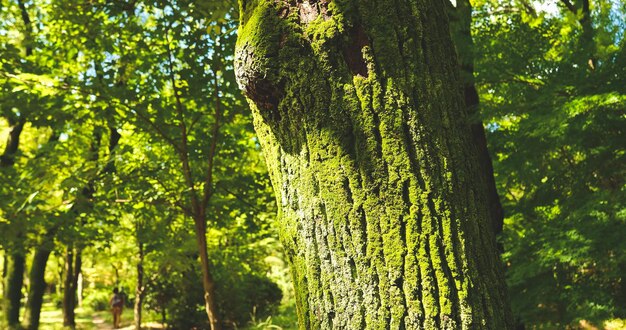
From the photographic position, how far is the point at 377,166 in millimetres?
1406

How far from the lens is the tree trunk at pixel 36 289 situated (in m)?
12.6

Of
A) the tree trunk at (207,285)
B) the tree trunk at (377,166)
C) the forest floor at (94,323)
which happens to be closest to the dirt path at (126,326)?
the forest floor at (94,323)

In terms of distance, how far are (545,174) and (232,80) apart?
3236 millimetres

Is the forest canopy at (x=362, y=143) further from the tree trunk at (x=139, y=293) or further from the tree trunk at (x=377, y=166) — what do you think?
the tree trunk at (x=139, y=293)

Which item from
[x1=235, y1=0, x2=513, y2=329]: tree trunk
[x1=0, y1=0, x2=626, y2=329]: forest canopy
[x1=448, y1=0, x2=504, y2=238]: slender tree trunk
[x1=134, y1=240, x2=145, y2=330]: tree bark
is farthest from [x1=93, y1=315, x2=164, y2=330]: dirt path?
[x1=235, y1=0, x2=513, y2=329]: tree trunk

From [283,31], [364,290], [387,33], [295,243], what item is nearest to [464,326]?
[364,290]

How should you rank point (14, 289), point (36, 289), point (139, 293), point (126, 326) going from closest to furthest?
point (14, 289), point (36, 289), point (139, 293), point (126, 326)

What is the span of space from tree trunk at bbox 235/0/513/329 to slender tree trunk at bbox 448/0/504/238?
2924 mm

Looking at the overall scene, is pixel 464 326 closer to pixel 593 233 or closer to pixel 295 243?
pixel 295 243

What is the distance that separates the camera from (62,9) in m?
5.86

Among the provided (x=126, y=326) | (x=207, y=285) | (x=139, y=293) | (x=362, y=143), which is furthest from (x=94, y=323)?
(x=362, y=143)

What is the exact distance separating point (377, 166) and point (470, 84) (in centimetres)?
382

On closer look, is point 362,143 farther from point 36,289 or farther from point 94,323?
point 94,323

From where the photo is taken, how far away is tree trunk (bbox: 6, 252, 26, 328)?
1227 centimetres
